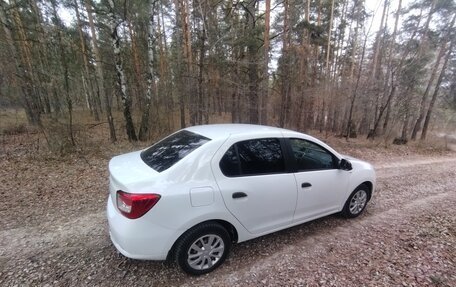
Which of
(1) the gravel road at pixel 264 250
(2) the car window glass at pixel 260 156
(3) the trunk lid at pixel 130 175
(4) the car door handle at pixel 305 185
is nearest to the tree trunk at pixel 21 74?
(1) the gravel road at pixel 264 250

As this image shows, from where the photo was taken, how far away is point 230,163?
252 cm

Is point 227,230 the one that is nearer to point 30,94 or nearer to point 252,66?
point 30,94

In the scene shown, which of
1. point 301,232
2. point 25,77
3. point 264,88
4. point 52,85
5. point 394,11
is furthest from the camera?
point 394,11

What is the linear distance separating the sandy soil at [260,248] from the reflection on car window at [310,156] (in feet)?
3.28

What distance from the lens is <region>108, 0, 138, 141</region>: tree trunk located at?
25.2 feet

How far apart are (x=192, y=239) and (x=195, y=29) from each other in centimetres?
1073

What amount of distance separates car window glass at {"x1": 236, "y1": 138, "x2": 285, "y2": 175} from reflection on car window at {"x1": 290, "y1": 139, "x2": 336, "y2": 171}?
0.92 ft

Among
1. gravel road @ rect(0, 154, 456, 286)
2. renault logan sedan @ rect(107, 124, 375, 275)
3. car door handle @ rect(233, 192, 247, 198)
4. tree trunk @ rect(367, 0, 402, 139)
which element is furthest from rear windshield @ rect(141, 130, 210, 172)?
tree trunk @ rect(367, 0, 402, 139)

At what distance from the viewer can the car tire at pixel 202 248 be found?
91.1 inches

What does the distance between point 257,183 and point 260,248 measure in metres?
0.97

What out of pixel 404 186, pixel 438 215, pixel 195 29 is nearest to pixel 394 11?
pixel 195 29

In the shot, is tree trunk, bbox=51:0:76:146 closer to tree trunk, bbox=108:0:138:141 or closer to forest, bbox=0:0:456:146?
forest, bbox=0:0:456:146

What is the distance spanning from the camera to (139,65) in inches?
366

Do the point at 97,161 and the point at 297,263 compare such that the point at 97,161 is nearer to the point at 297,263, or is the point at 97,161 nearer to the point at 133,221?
the point at 133,221
